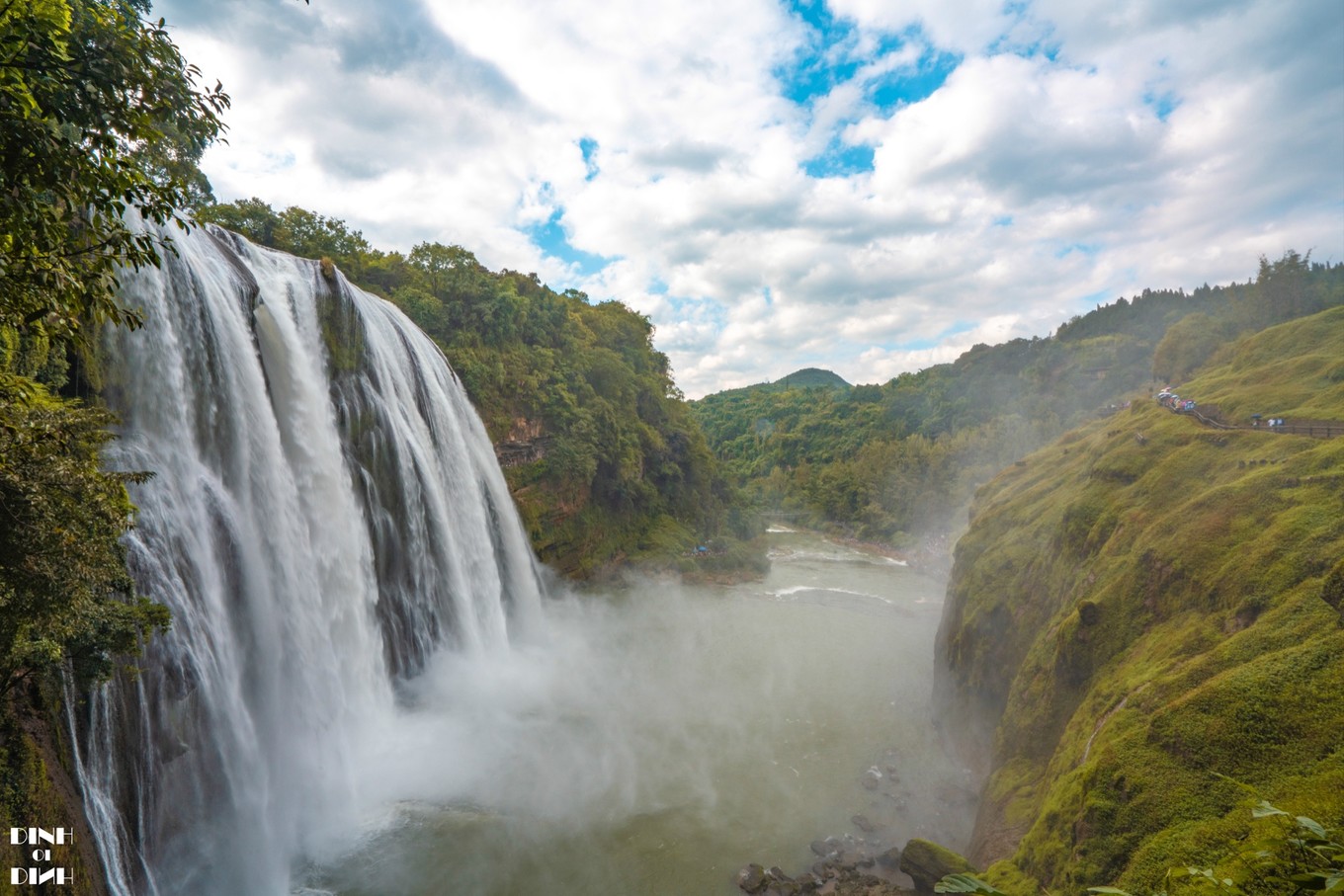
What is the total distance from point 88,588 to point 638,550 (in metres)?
33.6

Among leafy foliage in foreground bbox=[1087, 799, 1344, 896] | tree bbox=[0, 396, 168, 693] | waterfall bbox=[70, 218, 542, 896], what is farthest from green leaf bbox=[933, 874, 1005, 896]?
waterfall bbox=[70, 218, 542, 896]

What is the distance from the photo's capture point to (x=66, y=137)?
15.2 feet

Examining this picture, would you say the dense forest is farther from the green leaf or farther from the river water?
the green leaf

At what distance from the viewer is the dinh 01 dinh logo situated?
5992mm

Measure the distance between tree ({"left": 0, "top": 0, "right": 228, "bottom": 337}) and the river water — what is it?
1098 centimetres

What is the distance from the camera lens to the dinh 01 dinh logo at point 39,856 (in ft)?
19.7

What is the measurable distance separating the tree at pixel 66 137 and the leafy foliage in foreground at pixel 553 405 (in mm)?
23560

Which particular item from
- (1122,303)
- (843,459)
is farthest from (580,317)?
(1122,303)

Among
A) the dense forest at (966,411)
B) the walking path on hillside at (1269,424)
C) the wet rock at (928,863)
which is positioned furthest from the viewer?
the dense forest at (966,411)

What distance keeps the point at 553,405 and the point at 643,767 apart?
22.3 metres

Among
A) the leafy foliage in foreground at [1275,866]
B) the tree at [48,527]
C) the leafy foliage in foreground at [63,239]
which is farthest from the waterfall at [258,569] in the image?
the leafy foliage in foreground at [1275,866]

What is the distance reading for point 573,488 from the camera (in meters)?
34.5

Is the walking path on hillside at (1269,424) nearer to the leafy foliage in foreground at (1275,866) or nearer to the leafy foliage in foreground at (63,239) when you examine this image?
the leafy foliage in foreground at (1275,866)

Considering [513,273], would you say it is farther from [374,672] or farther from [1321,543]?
[1321,543]
